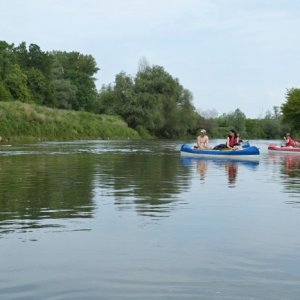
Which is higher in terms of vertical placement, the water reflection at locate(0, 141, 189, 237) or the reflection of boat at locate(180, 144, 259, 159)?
the reflection of boat at locate(180, 144, 259, 159)

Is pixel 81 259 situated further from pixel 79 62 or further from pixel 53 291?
pixel 79 62

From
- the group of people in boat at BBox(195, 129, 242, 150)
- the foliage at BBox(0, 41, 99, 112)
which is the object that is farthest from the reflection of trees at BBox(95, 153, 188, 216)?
the foliage at BBox(0, 41, 99, 112)

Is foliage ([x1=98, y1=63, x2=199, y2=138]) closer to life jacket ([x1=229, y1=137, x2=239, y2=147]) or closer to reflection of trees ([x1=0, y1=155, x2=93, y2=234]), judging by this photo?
life jacket ([x1=229, y1=137, x2=239, y2=147])

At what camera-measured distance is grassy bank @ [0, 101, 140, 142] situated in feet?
188

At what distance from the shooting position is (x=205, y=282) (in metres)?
6.19

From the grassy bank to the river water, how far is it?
1695 inches

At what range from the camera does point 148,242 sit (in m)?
8.12

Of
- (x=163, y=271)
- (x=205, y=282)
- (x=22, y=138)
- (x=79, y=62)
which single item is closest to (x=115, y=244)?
(x=163, y=271)

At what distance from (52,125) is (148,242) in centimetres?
5726

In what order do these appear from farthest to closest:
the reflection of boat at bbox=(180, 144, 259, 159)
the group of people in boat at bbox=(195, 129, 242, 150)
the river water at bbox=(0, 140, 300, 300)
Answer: the group of people in boat at bbox=(195, 129, 242, 150) < the reflection of boat at bbox=(180, 144, 259, 159) < the river water at bbox=(0, 140, 300, 300)

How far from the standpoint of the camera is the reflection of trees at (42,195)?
1030 centimetres

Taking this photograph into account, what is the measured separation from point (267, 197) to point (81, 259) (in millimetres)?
7320

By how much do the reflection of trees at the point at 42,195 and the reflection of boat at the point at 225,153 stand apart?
10979mm

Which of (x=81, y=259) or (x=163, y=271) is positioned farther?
(x=81, y=259)
